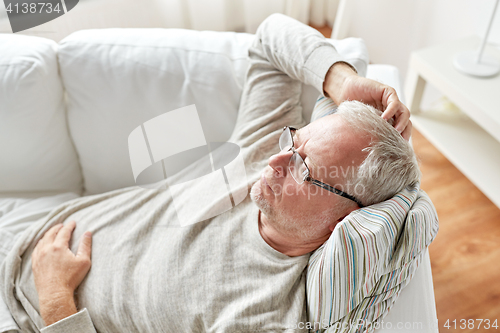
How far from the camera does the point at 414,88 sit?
1882mm

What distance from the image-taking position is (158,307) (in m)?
0.95

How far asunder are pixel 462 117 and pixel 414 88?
1.00 feet

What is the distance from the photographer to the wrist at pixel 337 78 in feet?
3.41

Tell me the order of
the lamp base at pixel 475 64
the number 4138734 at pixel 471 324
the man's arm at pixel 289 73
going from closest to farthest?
1. the man's arm at pixel 289 73
2. the number 4138734 at pixel 471 324
3. the lamp base at pixel 475 64

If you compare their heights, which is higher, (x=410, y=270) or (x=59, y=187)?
(x=410, y=270)

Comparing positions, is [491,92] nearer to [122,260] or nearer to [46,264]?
[122,260]

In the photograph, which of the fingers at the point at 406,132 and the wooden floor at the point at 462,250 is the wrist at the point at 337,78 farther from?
the wooden floor at the point at 462,250

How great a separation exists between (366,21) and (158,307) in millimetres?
2208

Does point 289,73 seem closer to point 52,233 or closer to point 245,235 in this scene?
point 245,235

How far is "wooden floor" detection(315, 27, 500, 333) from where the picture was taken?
1518 mm

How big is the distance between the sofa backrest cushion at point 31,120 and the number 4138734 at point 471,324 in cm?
150

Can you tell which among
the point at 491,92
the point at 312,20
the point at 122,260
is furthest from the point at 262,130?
the point at 312,20

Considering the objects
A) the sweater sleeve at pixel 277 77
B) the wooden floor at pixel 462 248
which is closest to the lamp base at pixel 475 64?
the wooden floor at pixel 462 248

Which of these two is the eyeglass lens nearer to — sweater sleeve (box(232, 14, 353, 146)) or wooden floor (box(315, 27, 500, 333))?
sweater sleeve (box(232, 14, 353, 146))
